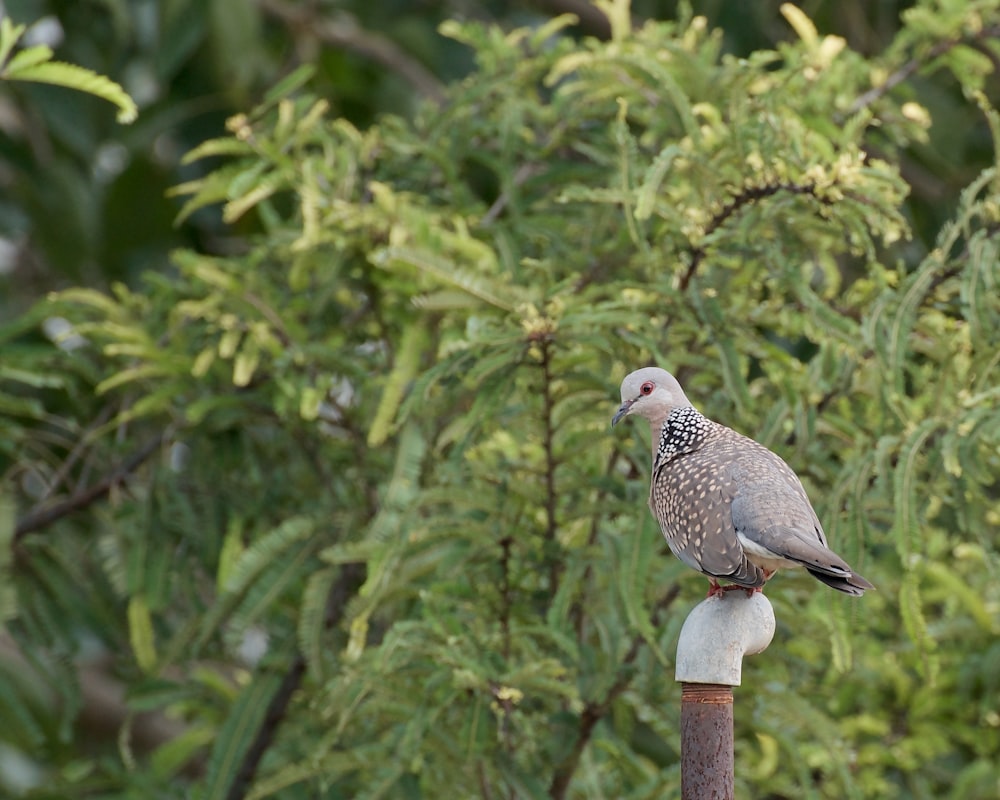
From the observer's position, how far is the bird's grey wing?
2.72 metres

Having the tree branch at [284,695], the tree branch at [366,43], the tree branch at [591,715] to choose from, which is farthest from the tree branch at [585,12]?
the tree branch at [591,715]

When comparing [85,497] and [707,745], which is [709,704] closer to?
[707,745]

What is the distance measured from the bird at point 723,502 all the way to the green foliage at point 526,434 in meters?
0.67

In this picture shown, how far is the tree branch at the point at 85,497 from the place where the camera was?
5.06 meters

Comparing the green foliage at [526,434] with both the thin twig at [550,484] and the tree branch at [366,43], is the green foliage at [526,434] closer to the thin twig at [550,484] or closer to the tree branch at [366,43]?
the thin twig at [550,484]

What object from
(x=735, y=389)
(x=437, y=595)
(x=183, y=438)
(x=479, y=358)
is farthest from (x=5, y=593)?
(x=735, y=389)

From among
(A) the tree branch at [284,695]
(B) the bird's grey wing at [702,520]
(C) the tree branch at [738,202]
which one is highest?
(C) the tree branch at [738,202]

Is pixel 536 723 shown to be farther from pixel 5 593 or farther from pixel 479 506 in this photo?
pixel 5 593

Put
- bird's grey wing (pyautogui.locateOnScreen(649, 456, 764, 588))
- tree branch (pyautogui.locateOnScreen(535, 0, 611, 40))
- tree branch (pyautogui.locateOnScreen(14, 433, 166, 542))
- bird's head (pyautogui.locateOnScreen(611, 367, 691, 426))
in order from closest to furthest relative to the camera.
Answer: bird's grey wing (pyautogui.locateOnScreen(649, 456, 764, 588))
bird's head (pyautogui.locateOnScreen(611, 367, 691, 426))
tree branch (pyautogui.locateOnScreen(14, 433, 166, 542))
tree branch (pyautogui.locateOnScreen(535, 0, 611, 40))

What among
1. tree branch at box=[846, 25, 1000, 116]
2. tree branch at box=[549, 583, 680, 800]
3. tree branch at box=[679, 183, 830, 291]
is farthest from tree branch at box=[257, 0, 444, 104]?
tree branch at box=[549, 583, 680, 800]

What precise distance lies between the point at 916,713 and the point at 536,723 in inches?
75.3

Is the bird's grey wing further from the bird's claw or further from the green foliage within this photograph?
the green foliage

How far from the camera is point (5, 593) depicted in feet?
15.7

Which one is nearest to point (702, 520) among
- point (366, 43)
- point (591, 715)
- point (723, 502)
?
point (723, 502)
